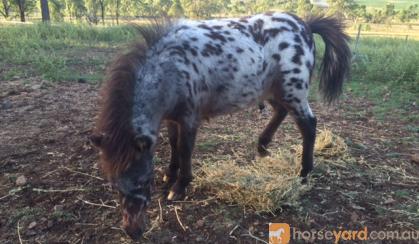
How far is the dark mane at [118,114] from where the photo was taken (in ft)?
7.91

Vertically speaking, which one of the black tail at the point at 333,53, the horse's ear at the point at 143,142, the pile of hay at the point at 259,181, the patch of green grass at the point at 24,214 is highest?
the black tail at the point at 333,53

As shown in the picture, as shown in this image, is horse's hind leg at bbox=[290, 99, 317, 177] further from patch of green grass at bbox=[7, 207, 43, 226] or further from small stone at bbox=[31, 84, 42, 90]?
small stone at bbox=[31, 84, 42, 90]

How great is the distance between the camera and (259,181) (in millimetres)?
3416

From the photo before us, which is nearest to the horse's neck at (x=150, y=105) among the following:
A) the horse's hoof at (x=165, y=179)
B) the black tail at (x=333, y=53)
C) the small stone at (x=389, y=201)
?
the horse's hoof at (x=165, y=179)

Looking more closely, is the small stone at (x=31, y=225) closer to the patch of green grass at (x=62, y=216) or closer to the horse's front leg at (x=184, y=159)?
the patch of green grass at (x=62, y=216)

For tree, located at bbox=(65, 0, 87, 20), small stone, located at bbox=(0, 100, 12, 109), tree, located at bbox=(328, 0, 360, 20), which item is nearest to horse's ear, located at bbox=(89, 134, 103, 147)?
small stone, located at bbox=(0, 100, 12, 109)

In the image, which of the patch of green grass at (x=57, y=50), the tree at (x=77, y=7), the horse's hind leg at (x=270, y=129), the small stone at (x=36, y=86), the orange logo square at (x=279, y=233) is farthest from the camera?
the tree at (x=77, y=7)

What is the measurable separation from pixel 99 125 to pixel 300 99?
2.15 m

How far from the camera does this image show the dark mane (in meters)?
2.41

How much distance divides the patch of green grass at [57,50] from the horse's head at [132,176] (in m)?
4.28

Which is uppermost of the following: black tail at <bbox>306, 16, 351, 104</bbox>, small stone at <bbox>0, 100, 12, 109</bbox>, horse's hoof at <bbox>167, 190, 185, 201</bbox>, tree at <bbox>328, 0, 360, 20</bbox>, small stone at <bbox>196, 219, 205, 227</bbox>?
tree at <bbox>328, 0, 360, 20</bbox>

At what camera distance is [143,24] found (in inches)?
130

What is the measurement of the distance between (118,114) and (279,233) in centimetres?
164

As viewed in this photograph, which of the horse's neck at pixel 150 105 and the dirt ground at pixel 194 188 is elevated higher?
the horse's neck at pixel 150 105
